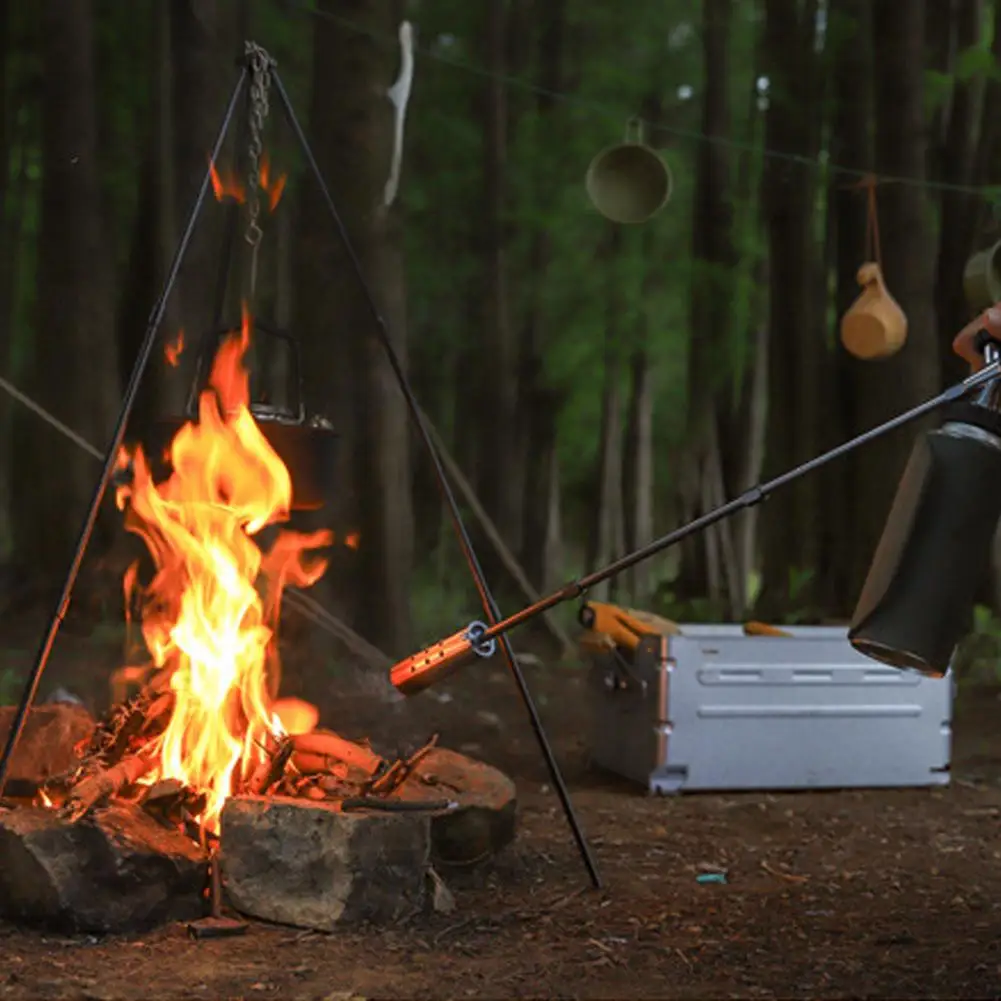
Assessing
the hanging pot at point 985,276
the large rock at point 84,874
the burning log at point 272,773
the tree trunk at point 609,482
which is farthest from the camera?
the tree trunk at point 609,482

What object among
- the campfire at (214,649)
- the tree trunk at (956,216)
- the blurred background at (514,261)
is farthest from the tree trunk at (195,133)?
the tree trunk at (956,216)

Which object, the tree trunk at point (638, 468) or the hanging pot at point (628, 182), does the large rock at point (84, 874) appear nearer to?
the hanging pot at point (628, 182)

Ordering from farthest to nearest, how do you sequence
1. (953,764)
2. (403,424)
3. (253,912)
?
1. (403,424)
2. (953,764)
3. (253,912)

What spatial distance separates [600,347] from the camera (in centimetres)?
1562

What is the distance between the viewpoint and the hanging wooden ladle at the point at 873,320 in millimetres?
8188

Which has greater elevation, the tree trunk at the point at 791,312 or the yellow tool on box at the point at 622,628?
the tree trunk at the point at 791,312

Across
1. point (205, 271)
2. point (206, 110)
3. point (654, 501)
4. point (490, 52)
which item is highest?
point (490, 52)

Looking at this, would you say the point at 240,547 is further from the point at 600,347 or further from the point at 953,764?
the point at 600,347

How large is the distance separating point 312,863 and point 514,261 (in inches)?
520

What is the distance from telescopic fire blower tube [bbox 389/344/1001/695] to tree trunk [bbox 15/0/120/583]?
5726 mm

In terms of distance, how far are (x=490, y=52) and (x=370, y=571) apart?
7.76 metres

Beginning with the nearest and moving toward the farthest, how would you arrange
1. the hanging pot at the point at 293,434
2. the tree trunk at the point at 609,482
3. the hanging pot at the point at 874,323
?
the hanging pot at the point at 293,434 → the hanging pot at the point at 874,323 → the tree trunk at the point at 609,482

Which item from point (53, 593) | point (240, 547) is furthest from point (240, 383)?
point (53, 593)

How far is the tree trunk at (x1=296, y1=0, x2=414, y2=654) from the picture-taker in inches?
316
